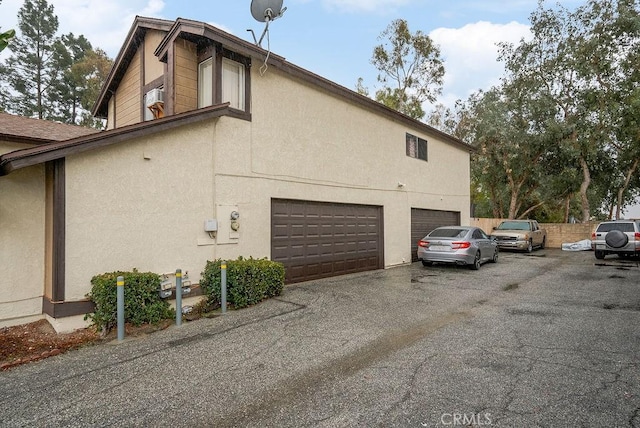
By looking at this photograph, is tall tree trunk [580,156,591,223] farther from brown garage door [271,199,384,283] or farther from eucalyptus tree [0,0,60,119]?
eucalyptus tree [0,0,60,119]

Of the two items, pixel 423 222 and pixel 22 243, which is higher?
pixel 423 222

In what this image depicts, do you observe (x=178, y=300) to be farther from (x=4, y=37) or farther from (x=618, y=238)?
(x=618, y=238)

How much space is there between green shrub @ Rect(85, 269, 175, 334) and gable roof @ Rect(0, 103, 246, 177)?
205 cm

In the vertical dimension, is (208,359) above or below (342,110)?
below

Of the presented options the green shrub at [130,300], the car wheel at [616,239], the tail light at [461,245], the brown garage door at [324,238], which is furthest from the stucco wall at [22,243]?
the car wheel at [616,239]

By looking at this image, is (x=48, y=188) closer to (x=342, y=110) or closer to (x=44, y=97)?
(x=342, y=110)

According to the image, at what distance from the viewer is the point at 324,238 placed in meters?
10.3

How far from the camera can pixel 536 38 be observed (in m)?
23.9

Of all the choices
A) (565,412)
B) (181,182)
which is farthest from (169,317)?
(565,412)

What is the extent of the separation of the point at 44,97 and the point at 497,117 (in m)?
33.6

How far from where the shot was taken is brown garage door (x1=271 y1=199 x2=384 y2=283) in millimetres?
9250

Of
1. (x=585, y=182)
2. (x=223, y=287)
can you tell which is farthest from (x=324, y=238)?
(x=585, y=182)

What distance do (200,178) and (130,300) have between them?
283cm

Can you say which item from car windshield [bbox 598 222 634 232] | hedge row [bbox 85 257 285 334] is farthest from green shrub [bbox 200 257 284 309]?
car windshield [bbox 598 222 634 232]
